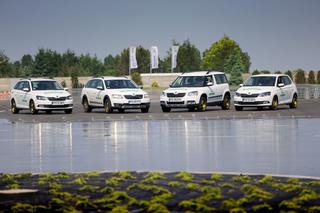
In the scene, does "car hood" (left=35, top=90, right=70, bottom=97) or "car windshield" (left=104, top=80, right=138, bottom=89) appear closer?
"car hood" (left=35, top=90, right=70, bottom=97)

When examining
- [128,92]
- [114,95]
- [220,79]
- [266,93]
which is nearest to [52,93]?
[114,95]

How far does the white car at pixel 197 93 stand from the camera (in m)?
39.4

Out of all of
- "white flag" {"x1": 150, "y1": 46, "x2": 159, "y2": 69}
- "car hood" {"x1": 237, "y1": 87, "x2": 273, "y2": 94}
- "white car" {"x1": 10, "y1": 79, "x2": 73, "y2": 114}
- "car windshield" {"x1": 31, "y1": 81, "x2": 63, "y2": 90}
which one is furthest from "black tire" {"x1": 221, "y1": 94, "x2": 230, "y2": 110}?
"white flag" {"x1": 150, "y1": 46, "x2": 159, "y2": 69}

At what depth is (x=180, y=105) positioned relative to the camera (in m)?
39.2

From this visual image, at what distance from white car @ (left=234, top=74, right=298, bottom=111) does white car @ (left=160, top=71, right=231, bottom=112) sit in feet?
3.41

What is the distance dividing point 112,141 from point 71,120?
11.9m

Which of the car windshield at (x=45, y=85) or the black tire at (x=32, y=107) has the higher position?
the car windshield at (x=45, y=85)

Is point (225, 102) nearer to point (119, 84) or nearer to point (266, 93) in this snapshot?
point (266, 93)

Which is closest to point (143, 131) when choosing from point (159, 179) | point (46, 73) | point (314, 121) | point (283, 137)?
point (283, 137)

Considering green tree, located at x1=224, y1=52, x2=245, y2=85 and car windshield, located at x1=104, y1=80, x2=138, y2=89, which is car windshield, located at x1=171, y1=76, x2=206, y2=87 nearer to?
car windshield, located at x1=104, y1=80, x2=138, y2=89

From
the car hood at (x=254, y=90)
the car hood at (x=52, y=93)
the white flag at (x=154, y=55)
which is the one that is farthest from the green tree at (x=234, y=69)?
the car hood at (x=52, y=93)

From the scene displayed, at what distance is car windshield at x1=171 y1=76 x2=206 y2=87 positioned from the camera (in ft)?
134

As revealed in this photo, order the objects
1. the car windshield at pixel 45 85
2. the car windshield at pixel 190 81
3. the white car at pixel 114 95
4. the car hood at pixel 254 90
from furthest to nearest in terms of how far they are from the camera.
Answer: the car windshield at pixel 45 85
the car windshield at pixel 190 81
the car hood at pixel 254 90
the white car at pixel 114 95

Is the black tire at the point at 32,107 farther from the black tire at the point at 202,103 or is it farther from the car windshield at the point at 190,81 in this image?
the black tire at the point at 202,103
